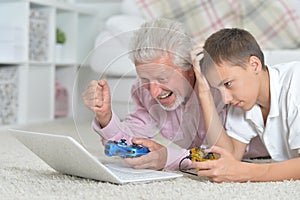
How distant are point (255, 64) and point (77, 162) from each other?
1.55ft

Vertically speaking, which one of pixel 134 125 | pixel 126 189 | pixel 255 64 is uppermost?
pixel 255 64

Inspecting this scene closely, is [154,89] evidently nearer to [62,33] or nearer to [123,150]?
[123,150]

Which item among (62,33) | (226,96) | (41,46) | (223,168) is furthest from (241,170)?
(62,33)

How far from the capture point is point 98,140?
1.39 m

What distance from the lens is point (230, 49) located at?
4.41ft

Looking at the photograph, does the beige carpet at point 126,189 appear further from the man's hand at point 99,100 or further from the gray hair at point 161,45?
the gray hair at point 161,45

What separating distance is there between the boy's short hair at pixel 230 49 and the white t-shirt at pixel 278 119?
77 mm

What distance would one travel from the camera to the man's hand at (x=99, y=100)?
137 centimetres

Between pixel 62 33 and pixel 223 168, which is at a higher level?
pixel 62 33

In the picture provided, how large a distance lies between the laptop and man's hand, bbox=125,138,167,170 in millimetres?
14

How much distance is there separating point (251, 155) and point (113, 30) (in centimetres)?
131

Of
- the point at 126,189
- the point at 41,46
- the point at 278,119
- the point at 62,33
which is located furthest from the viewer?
the point at 62,33

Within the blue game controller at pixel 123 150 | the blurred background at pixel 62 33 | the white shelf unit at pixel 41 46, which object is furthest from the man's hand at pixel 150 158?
the white shelf unit at pixel 41 46

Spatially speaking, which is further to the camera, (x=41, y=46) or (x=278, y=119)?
(x=41, y=46)
